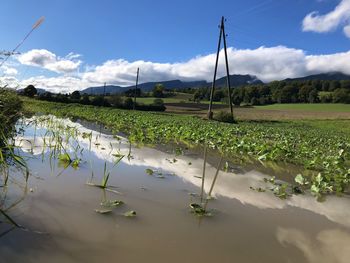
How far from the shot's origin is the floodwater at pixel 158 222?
3.12m

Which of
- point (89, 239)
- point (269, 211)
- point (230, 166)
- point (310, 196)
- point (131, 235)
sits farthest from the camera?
point (230, 166)

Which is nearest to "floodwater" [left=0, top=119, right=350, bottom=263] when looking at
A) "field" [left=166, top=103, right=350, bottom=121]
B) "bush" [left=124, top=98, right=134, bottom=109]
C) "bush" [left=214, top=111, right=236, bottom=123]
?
"bush" [left=214, top=111, right=236, bottom=123]

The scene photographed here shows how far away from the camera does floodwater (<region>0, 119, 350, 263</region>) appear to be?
123 inches

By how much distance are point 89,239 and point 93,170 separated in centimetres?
347

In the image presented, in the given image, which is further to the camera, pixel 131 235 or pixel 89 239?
pixel 131 235

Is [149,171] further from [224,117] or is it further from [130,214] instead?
[224,117]

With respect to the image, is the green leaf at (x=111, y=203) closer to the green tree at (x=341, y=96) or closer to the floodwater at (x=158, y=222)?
the floodwater at (x=158, y=222)

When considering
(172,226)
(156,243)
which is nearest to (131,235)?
(156,243)

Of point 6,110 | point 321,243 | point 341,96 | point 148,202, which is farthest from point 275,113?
point 321,243

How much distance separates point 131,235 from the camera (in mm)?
3508

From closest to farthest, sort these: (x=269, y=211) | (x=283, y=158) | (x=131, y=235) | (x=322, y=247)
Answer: (x=131, y=235) → (x=322, y=247) → (x=269, y=211) → (x=283, y=158)

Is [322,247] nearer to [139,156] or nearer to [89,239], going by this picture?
[89,239]

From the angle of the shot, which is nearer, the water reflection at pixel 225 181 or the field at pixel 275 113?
the water reflection at pixel 225 181

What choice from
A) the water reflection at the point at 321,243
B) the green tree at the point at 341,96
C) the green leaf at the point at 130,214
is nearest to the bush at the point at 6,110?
the green leaf at the point at 130,214
